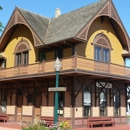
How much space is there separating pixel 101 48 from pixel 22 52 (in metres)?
7.74

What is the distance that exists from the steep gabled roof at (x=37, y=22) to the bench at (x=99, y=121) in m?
8.05

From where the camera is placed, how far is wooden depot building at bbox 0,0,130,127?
2080cm

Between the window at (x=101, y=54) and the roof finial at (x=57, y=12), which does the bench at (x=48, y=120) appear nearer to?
the window at (x=101, y=54)

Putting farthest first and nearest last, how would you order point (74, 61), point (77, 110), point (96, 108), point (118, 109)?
1. point (118, 109)
2. point (96, 108)
3. point (77, 110)
4. point (74, 61)

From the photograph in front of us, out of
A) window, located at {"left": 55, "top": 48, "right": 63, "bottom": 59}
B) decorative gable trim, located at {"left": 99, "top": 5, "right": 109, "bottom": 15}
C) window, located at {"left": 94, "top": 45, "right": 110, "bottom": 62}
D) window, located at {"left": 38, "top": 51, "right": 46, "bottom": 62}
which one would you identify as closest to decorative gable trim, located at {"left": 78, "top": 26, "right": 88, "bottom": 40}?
decorative gable trim, located at {"left": 99, "top": 5, "right": 109, "bottom": 15}

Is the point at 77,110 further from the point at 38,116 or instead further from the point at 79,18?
the point at 79,18

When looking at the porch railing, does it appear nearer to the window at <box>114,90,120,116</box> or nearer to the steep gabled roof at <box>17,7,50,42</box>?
the window at <box>114,90,120,116</box>

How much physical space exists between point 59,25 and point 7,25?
16.9ft

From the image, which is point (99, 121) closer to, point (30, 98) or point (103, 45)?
point (103, 45)

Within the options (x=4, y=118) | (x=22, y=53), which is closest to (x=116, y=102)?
(x=22, y=53)

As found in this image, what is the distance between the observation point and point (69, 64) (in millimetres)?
19500

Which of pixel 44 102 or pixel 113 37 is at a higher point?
pixel 113 37

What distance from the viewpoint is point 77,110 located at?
2080 centimetres

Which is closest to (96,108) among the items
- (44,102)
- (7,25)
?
(44,102)
